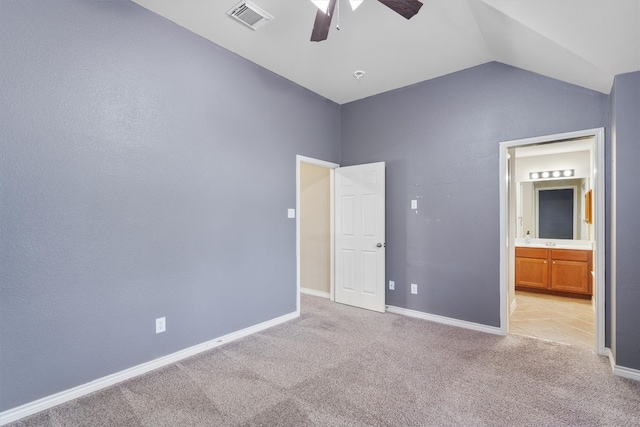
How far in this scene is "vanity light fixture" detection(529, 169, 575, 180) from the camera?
5207 mm

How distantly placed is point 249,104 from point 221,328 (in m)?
2.36

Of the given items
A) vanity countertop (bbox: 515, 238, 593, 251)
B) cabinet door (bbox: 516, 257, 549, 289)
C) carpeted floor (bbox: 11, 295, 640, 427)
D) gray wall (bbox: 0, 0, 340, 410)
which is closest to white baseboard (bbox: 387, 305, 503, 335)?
carpeted floor (bbox: 11, 295, 640, 427)

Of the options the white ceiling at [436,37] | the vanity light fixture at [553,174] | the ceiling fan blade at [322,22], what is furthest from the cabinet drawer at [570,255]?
the ceiling fan blade at [322,22]

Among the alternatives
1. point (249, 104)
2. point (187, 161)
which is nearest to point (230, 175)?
point (187, 161)

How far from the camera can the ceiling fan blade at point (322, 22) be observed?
193cm

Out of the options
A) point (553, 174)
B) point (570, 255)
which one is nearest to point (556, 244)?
point (570, 255)

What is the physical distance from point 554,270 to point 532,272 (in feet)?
0.97

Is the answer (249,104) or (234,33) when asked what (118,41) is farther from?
(249,104)

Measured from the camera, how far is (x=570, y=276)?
4699 millimetres

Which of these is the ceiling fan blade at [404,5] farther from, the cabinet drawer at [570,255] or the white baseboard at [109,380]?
the cabinet drawer at [570,255]

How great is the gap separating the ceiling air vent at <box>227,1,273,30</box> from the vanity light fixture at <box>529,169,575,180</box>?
5.25m

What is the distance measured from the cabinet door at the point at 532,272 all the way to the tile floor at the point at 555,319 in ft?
0.69

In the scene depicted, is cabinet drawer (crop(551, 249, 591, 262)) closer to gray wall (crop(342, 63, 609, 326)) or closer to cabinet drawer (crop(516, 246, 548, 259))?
cabinet drawer (crop(516, 246, 548, 259))

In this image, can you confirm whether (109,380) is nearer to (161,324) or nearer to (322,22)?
(161,324)
